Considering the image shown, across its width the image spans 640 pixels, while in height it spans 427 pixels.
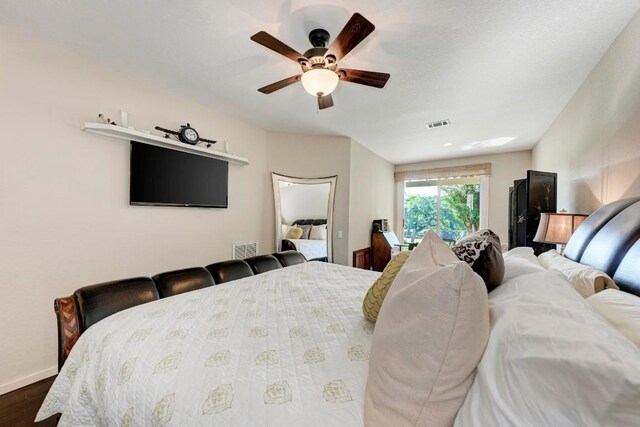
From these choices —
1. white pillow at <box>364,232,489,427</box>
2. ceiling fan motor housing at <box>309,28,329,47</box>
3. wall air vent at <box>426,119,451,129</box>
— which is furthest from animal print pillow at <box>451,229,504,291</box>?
wall air vent at <box>426,119,451,129</box>

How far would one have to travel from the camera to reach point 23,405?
1.77m

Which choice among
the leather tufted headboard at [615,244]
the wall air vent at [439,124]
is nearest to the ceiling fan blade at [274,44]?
the leather tufted headboard at [615,244]

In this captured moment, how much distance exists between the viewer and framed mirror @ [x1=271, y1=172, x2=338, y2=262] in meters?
4.11

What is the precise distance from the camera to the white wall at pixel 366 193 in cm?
422

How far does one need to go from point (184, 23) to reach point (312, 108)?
1.56 meters

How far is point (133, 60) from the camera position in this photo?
7.29 feet

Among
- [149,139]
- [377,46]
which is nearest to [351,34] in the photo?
[377,46]

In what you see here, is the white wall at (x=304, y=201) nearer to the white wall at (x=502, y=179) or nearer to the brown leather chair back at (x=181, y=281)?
the brown leather chair back at (x=181, y=281)

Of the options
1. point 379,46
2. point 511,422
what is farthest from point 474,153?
point 511,422

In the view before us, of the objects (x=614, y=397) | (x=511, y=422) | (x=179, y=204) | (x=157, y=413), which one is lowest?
(x=157, y=413)

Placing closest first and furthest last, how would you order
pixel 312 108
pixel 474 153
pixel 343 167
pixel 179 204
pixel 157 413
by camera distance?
pixel 157 413 → pixel 179 204 → pixel 312 108 → pixel 343 167 → pixel 474 153

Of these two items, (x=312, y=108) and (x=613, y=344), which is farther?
(x=312, y=108)

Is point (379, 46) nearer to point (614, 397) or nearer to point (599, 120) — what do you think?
point (599, 120)

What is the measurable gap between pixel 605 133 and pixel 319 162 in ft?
10.1
